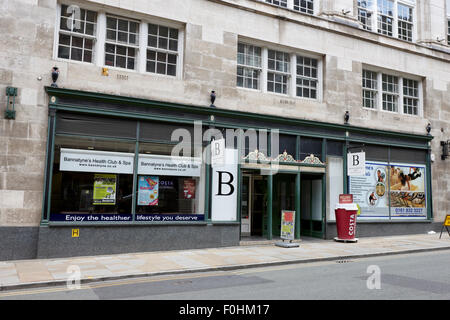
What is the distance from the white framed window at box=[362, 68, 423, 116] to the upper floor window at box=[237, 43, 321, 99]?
2.79 m

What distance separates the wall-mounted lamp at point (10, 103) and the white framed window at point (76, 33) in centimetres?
181

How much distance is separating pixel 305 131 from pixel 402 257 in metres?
5.73

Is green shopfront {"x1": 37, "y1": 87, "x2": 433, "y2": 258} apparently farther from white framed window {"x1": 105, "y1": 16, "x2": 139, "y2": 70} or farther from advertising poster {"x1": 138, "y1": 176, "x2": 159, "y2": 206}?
white framed window {"x1": 105, "y1": 16, "x2": 139, "y2": 70}

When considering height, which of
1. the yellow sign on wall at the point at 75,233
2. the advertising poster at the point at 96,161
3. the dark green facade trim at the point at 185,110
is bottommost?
the yellow sign on wall at the point at 75,233

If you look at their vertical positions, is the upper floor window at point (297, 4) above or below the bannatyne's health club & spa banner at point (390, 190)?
above

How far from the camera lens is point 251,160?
46.5 feet

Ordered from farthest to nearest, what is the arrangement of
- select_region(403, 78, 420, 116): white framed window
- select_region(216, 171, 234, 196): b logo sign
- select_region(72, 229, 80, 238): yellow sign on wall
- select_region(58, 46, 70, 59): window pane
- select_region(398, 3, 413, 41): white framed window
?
select_region(398, 3, 413, 41): white framed window < select_region(403, 78, 420, 116): white framed window < select_region(216, 171, 234, 196): b logo sign < select_region(58, 46, 70, 59): window pane < select_region(72, 229, 80, 238): yellow sign on wall

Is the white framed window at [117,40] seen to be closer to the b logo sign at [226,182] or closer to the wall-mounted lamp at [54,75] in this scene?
the wall-mounted lamp at [54,75]

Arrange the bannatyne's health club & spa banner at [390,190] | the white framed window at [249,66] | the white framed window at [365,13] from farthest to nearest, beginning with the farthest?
1. the white framed window at [365,13]
2. the bannatyne's health club & spa banner at [390,190]
3. the white framed window at [249,66]

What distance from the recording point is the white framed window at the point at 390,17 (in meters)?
18.0

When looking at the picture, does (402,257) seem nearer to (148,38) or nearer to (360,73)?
(360,73)

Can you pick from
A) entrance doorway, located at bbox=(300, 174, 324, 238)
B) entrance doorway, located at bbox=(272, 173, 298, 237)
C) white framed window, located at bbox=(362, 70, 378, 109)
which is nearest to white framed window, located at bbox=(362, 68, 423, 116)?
white framed window, located at bbox=(362, 70, 378, 109)

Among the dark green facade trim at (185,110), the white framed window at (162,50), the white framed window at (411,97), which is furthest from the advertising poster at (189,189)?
the white framed window at (411,97)

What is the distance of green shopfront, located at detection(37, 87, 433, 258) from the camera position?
11.5 metres
